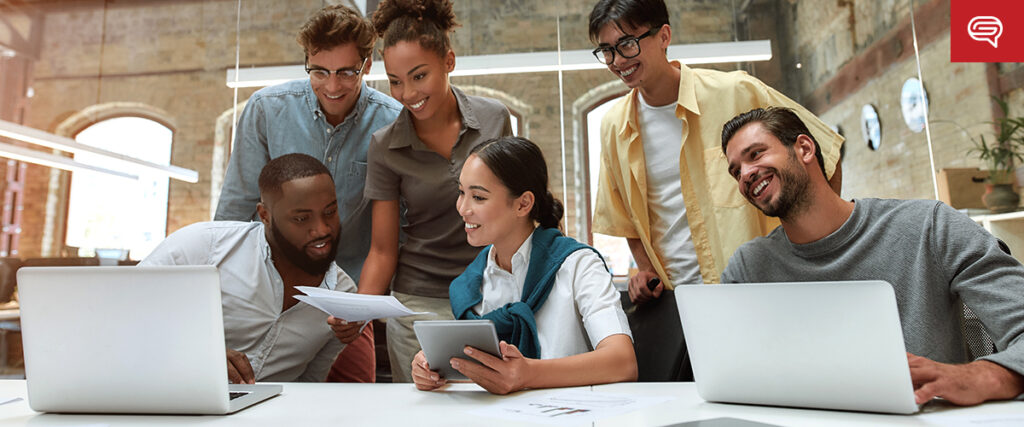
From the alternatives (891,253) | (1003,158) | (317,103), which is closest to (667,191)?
(891,253)

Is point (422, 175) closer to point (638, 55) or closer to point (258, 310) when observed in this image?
point (258, 310)

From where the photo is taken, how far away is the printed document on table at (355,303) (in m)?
1.18

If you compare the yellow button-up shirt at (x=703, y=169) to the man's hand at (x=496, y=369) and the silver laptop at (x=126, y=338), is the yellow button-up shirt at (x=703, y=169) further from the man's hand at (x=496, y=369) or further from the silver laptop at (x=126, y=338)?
the silver laptop at (x=126, y=338)

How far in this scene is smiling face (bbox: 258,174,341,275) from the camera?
2.04m

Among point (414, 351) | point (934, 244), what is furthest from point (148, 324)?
point (934, 244)

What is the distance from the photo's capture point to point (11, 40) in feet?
21.1

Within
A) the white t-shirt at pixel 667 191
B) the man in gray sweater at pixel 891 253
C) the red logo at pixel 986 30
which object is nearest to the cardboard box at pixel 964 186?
the red logo at pixel 986 30

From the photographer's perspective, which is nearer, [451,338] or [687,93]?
[451,338]

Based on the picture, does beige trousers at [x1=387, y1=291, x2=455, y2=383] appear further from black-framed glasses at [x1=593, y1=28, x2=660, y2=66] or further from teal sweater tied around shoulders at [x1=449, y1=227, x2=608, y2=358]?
black-framed glasses at [x1=593, y1=28, x2=660, y2=66]

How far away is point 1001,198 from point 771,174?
348 cm

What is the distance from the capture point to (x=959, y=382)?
0.92m

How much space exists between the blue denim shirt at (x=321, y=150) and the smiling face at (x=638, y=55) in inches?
35.6

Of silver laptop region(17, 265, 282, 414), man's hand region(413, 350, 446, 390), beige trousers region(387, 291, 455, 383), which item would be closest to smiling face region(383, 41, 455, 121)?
beige trousers region(387, 291, 455, 383)

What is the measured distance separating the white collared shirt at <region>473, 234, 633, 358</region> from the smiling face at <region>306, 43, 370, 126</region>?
1.02m
